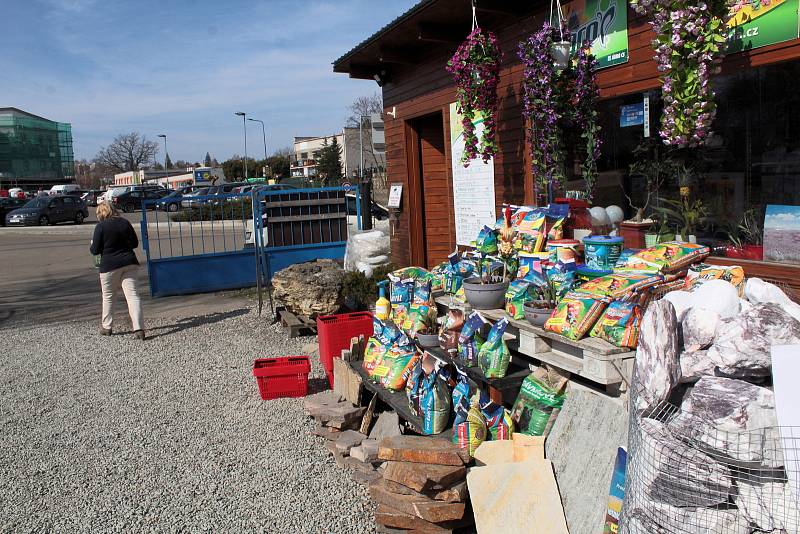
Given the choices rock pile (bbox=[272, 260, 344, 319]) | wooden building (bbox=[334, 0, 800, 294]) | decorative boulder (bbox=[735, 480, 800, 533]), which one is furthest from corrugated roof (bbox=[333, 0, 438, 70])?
decorative boulder (bbox=[735, 480, 800, 533])

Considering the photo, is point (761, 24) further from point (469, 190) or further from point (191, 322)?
point (191, 322)

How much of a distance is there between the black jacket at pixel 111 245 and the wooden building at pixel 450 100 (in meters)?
3.85

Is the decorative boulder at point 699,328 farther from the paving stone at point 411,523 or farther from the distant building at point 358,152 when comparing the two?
the distant building at point 358,152

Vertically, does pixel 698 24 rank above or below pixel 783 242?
above

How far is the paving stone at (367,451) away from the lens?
422 cm

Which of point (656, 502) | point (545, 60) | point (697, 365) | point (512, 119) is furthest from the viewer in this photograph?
point (512, 119)

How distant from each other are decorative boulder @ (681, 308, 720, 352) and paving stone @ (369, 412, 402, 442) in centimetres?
200

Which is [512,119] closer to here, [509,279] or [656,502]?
[509,279]

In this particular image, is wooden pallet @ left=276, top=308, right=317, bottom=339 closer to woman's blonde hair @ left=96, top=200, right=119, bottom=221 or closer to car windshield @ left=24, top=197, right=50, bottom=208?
woman's blonde hair @ left=96, top=200, right=119, bottom=221

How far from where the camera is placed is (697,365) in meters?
2.77

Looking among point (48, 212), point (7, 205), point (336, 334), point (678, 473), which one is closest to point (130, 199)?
point (7, 205)

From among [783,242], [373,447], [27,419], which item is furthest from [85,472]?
[783,242]

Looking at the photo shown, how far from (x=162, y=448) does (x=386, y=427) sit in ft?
6.02

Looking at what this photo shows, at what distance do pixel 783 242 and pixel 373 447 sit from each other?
9.74ft
